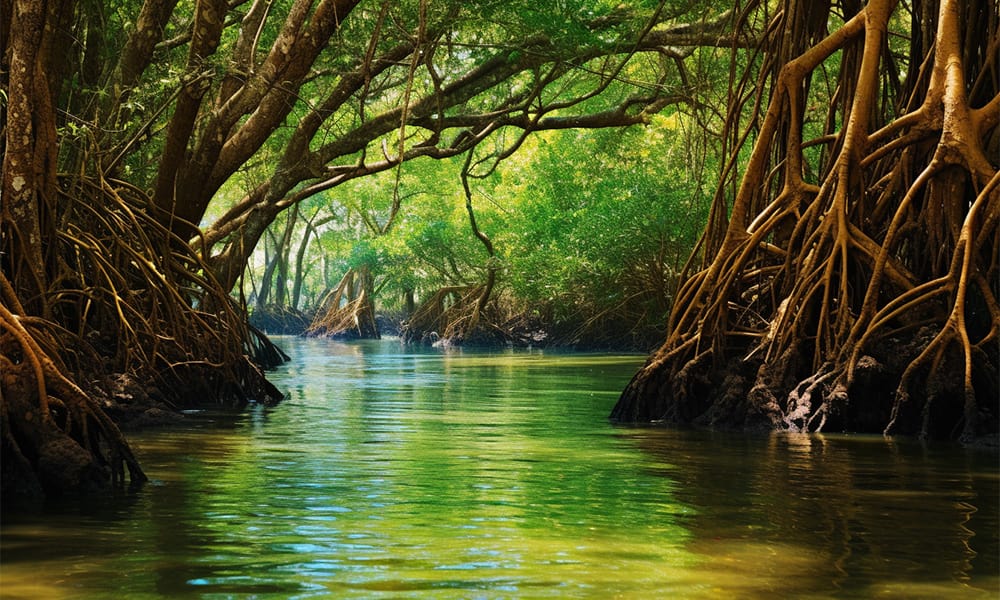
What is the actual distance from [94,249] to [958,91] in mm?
5116

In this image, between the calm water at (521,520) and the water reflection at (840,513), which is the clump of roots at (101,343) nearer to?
the calm water at (521,520)

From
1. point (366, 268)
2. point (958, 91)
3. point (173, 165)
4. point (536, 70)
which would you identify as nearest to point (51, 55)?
point (173, 165)

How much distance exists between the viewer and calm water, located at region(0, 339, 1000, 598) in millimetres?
3727

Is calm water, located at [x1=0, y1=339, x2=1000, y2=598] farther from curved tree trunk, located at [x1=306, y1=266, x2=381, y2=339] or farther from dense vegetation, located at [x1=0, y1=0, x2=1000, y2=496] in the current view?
curved tree trunk, located at [x1=306, y1=266, x2=381, y2=339]

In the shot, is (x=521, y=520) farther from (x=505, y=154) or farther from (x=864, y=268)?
(x=505, y=154)

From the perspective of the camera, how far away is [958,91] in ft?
25.1

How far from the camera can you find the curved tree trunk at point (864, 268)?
741cm

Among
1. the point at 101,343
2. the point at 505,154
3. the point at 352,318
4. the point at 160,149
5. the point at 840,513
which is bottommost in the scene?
the point at 840,513

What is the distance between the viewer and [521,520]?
4.72 m

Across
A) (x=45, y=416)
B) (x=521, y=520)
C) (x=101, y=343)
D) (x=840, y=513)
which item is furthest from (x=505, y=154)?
(x=521, y=520)

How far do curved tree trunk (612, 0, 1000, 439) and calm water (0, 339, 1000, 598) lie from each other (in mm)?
494

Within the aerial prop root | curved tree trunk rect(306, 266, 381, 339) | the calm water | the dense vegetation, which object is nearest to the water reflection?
the calm water

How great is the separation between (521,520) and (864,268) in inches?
159

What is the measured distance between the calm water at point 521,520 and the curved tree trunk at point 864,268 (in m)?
0.49
